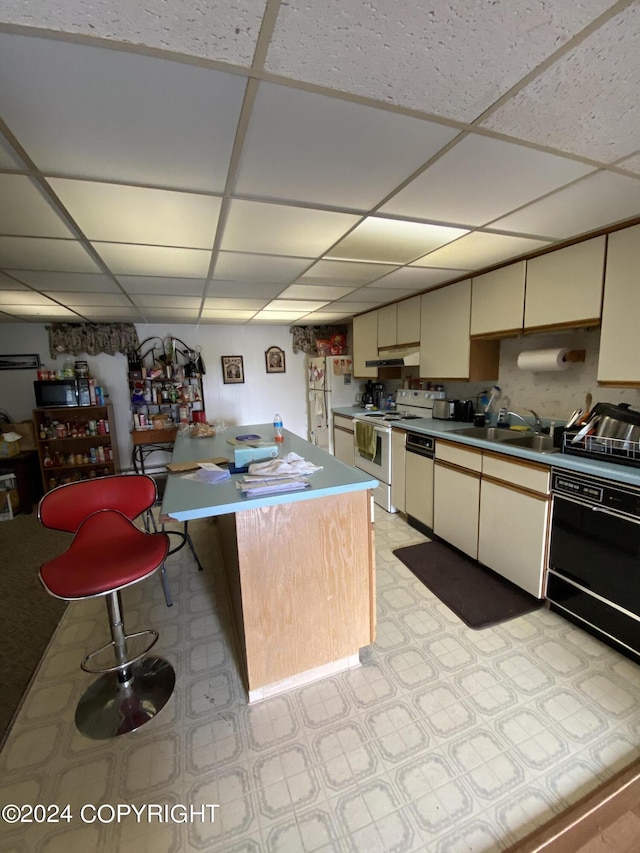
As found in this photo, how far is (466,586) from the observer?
2.30m

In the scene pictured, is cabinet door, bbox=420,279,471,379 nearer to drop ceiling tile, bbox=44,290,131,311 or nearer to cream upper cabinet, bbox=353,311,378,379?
cream upper cabinet, bbox=353,311,378,379

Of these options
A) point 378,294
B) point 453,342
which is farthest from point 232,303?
point 453,342

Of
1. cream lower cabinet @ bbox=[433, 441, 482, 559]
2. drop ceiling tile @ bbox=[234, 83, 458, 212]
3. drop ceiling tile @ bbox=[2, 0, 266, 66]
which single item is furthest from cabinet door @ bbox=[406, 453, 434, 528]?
drop ceiling tile @ bbox=[2, 0, 266, 66]

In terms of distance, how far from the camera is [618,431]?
5.90 ft

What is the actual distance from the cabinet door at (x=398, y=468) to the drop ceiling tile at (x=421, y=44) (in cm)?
249

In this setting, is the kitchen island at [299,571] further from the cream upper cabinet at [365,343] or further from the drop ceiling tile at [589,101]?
the cream upper cabinet at [365,343]

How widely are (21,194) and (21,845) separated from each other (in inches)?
89.4

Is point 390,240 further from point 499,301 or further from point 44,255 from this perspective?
point 44,255

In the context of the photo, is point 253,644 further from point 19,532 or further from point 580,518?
point 19,532

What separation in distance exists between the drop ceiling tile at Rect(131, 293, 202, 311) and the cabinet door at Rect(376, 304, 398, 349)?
1.98 m

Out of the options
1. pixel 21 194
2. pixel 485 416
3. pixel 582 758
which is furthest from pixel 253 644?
pixel 485 416

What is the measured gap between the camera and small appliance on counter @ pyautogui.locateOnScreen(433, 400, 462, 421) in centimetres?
322

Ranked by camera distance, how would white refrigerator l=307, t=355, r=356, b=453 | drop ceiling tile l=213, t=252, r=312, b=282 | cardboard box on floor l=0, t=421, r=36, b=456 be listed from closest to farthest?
1. drop ceiling tile l=213, t=252, r=312, b=282
2. cardboard box on floor l=0, t=421, r=36, b=456
3. white refrigerator l=307, t=355, r=356, b=453

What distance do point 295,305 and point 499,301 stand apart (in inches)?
79.6
